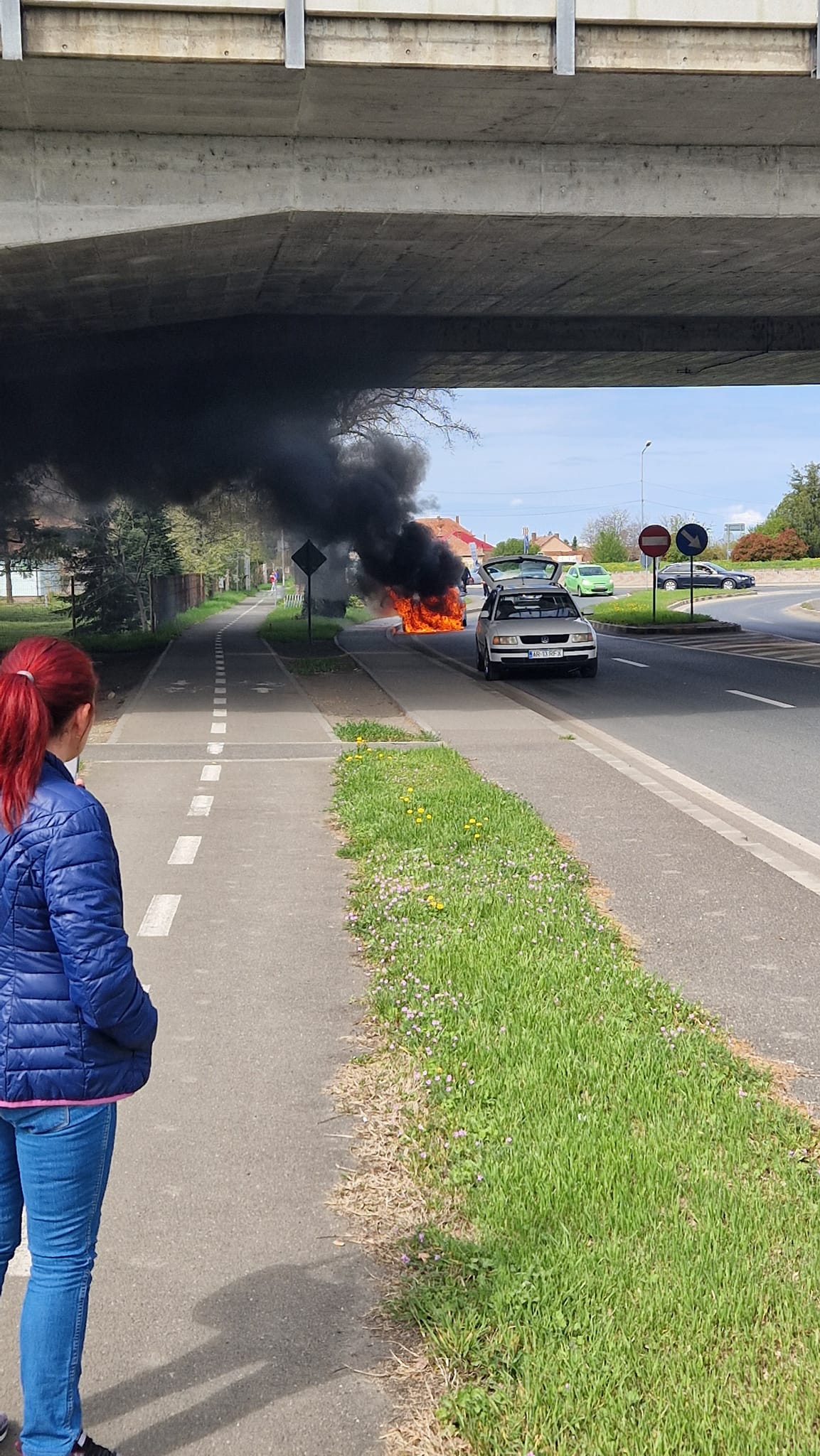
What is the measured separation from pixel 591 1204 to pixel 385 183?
12796mm

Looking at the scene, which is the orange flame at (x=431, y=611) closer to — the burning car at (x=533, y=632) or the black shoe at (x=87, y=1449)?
the burning car at (x=533, y=632)

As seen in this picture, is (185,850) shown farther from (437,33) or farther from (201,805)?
(437,33)

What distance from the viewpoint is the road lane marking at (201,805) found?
34.1 feet

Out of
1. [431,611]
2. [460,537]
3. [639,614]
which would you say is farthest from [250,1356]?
[460,537]

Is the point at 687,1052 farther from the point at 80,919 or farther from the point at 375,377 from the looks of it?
the point at 375,377

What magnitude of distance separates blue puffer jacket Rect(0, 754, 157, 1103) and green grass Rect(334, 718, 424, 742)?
11463mm

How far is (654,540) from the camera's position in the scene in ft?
113

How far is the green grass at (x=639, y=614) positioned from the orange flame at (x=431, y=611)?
449 centimetres

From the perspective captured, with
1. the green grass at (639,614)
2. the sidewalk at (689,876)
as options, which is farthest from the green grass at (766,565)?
the sidewalk at (689,876)

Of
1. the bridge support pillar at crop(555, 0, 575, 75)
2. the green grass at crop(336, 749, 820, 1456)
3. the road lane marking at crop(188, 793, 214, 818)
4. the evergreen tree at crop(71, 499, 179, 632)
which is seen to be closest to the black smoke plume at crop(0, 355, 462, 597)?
the evergreen tree at crop(71, 499, 179, 632)

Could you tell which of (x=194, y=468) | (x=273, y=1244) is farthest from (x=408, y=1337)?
(x=194, y=468)

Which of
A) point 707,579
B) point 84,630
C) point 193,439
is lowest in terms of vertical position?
point 84,630

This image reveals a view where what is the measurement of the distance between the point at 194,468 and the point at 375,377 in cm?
692

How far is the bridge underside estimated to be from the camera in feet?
43.6
